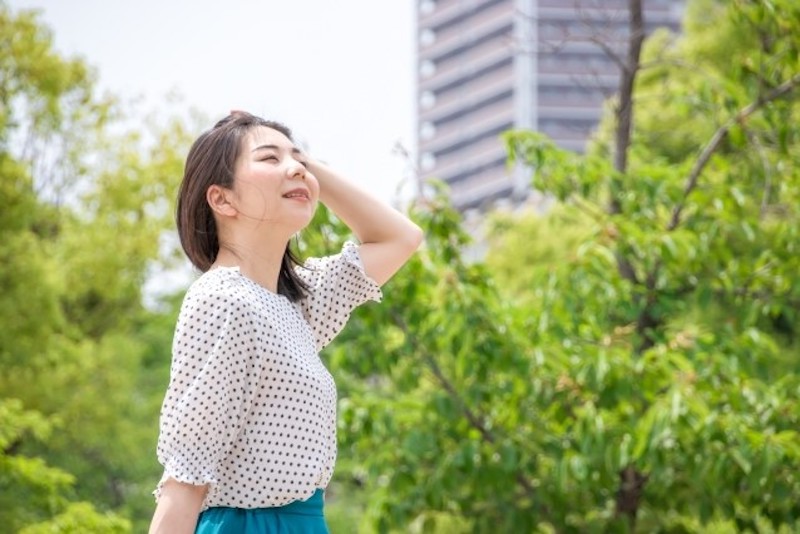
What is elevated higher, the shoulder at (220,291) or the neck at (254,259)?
the neck at (254,259)

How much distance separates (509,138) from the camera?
6.14 meters

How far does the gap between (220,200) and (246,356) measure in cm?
29

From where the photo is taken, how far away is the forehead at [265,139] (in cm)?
234

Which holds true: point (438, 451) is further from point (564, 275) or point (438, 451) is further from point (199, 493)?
point (199, 493)

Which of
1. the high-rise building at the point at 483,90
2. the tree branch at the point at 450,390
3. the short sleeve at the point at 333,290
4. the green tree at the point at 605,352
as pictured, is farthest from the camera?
the high-rise building at the point at 483,90

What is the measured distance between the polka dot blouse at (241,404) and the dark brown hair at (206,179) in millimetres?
137

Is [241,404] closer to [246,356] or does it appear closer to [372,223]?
[246,356]

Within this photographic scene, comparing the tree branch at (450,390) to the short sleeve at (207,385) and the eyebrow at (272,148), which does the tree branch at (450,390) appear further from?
the short sleeve at (207,385)

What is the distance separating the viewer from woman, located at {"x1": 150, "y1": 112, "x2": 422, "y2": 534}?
6.87 ft

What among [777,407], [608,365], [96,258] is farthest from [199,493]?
[96,258]

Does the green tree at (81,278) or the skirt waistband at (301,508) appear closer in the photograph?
the skirt waistband at (301,508)

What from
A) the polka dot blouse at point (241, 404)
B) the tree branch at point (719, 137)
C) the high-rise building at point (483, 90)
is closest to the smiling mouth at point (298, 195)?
the polka dot blouse at point (241, 404)

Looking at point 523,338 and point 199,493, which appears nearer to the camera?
point 199,493

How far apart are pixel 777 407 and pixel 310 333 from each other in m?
3.72
